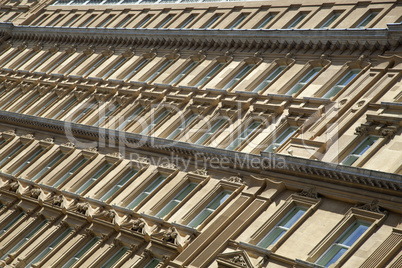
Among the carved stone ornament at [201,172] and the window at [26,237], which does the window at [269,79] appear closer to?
the carved stone ornament at [201,172]

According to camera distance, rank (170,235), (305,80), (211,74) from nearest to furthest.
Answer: (170,235) → (305,80) → (211,74)

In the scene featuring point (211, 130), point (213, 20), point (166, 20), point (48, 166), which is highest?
point (166, 20)

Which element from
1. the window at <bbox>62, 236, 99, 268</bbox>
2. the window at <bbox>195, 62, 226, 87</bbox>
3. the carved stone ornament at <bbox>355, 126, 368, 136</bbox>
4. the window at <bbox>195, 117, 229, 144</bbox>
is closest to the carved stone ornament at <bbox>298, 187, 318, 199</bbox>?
the carved stone ornament at <bbox>355, 126, 368, 136</bbox>

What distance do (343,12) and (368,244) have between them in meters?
18.9

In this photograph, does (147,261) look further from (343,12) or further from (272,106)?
(343,12)

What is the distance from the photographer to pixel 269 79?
39.8 meters

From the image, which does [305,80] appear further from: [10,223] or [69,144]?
[10,223]

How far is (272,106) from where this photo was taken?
36.8 metres

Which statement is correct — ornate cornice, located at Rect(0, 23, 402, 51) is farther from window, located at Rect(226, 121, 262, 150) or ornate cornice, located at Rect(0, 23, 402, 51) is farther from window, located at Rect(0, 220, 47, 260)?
window, located at Rect(0, 220, 47, 260)

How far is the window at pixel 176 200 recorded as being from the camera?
117ft

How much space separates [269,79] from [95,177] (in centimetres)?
1313

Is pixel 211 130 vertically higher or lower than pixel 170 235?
higher

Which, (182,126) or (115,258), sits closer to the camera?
(115,258)

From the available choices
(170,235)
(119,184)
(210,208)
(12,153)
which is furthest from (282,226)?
(12,153)
